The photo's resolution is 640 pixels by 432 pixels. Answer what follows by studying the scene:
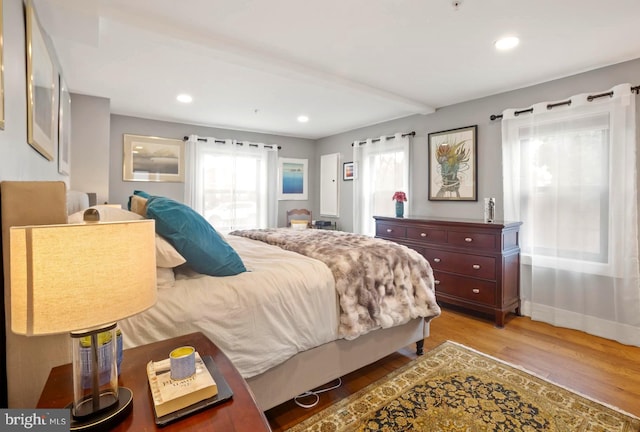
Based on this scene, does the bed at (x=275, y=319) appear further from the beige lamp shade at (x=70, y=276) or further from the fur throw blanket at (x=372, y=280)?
the beige lamp shade at (x=70, y=276)

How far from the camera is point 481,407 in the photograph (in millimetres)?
1838

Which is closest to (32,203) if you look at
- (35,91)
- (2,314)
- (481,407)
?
(2,314)

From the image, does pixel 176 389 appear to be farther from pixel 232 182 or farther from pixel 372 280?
pixel 232 182

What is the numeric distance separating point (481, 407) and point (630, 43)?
9.59ft

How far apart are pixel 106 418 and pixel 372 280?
160cm

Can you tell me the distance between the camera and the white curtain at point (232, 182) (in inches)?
189

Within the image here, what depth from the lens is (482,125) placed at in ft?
12.2

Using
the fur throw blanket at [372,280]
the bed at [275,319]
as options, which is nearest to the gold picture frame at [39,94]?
the bed at [275,319]

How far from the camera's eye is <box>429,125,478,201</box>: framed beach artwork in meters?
3.79

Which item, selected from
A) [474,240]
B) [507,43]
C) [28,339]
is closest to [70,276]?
[28,339]

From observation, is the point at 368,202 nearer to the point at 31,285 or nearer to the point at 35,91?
the point at 35,91

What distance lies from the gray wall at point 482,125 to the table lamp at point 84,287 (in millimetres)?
3792

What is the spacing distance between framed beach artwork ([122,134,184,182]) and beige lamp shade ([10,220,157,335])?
14.2 feet

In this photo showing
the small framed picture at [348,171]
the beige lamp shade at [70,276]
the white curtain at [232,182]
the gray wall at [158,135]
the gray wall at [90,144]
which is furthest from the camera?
the small framed picture at [348,171]
